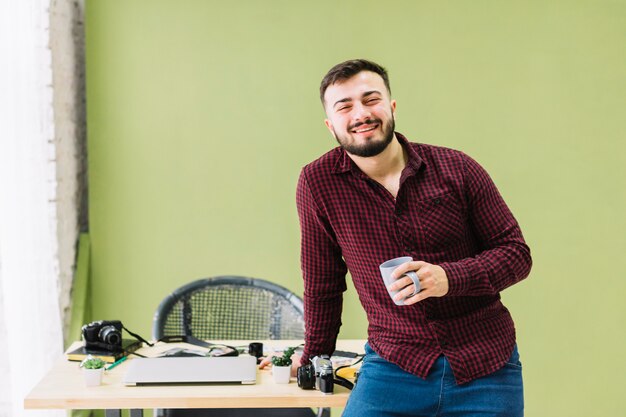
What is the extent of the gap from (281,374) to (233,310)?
0.76 meters

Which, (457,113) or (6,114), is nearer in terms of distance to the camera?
(6,114)

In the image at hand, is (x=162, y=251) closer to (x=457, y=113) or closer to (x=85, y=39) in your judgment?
(x=85, y=39)

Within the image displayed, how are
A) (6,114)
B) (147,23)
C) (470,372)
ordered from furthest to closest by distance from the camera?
(147,23) → (6,114) → (470,372)

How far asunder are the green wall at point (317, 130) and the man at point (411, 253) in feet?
3.74

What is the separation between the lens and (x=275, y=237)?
318cm

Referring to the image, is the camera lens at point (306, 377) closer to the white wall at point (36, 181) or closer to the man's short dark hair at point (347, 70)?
the man's short dark hair at point (347, 70)

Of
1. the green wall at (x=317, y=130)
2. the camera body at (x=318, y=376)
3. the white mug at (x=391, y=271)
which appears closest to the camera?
the white mug at (x=391, y=271)

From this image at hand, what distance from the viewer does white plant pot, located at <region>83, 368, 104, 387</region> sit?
6.15 feet

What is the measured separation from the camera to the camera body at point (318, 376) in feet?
6.09

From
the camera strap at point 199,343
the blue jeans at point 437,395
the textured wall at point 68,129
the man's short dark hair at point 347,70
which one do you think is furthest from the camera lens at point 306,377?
the textured wall at point 68,129

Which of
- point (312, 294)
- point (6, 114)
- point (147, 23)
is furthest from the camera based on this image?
point (147, 23)

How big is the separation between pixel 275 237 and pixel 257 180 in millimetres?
280

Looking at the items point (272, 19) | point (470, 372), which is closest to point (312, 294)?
point (470, 372)

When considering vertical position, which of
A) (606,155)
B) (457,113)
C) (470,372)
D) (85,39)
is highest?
(85,39)
